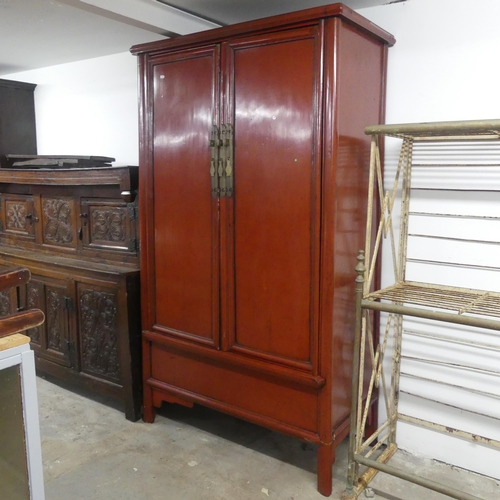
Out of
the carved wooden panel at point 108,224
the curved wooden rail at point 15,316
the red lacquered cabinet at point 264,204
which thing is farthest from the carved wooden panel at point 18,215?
the curved wooden rail at point 15,316

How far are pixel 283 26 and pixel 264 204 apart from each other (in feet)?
2.40

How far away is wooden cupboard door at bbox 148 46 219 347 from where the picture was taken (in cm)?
237

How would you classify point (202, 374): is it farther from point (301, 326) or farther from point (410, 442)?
point (410, 442)

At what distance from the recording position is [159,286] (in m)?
2.64

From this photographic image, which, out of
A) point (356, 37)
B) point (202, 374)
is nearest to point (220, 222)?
point (202, 374)

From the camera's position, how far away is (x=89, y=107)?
12.1 ft

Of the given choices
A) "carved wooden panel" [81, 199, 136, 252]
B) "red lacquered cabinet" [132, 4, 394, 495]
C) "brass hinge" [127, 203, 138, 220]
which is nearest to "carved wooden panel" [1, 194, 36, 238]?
"carved wooden panel" [81, 199, 136, 252]

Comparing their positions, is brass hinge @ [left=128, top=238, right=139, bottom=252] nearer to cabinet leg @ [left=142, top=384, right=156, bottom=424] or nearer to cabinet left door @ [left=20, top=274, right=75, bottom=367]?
cabinet left door @ [left=20, top=274, right=75, bottom=367]

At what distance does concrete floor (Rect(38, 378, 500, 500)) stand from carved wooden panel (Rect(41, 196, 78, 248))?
3.43ft

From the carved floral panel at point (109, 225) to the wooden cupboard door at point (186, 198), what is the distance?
0.34m

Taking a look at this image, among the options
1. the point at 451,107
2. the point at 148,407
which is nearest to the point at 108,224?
the point at 148,407

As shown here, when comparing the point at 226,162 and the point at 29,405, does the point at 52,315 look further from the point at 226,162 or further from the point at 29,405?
the point at 29,405

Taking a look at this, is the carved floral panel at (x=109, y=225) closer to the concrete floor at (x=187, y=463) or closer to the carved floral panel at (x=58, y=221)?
the carved floral panel at (x=58, y=221)

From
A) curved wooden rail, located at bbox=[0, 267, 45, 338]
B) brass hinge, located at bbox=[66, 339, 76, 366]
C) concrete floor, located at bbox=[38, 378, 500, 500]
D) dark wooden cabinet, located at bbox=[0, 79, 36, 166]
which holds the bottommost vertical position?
concrete floor, located at bbox=[38, 378, 500, 500]
